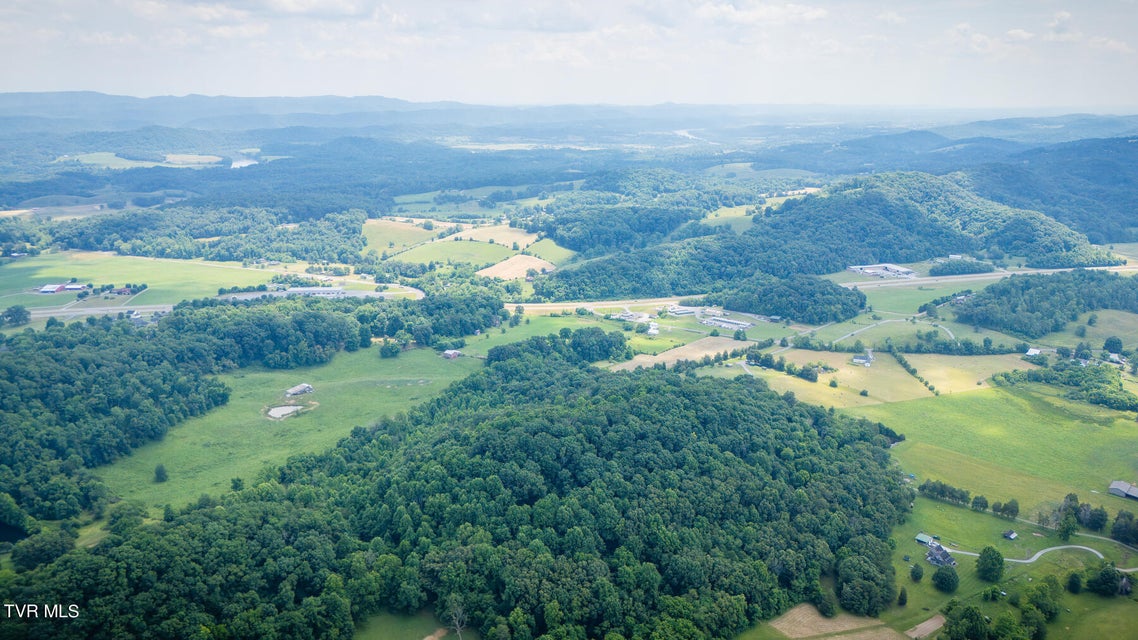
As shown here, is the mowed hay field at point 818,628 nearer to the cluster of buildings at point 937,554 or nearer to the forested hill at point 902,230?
the cluster of buildings at point 937,554

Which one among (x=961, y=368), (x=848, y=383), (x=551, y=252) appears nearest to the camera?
(x=848, y=383)

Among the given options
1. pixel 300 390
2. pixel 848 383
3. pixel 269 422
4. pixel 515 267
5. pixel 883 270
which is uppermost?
pixel 883 270

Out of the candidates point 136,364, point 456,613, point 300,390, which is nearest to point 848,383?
point 456,613

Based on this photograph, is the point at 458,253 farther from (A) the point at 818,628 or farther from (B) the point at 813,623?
(A) the point at 818,628

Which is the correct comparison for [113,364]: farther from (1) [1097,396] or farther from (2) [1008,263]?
(2) [1008,263]

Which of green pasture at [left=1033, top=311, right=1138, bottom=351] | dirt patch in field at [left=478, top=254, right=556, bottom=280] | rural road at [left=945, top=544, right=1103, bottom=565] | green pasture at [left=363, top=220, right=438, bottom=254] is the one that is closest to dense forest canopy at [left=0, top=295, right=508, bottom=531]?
dirt patch in field at [left=478, top=254, right=556, bottom=280]

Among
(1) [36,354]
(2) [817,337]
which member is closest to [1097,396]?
(2) [817,337]
